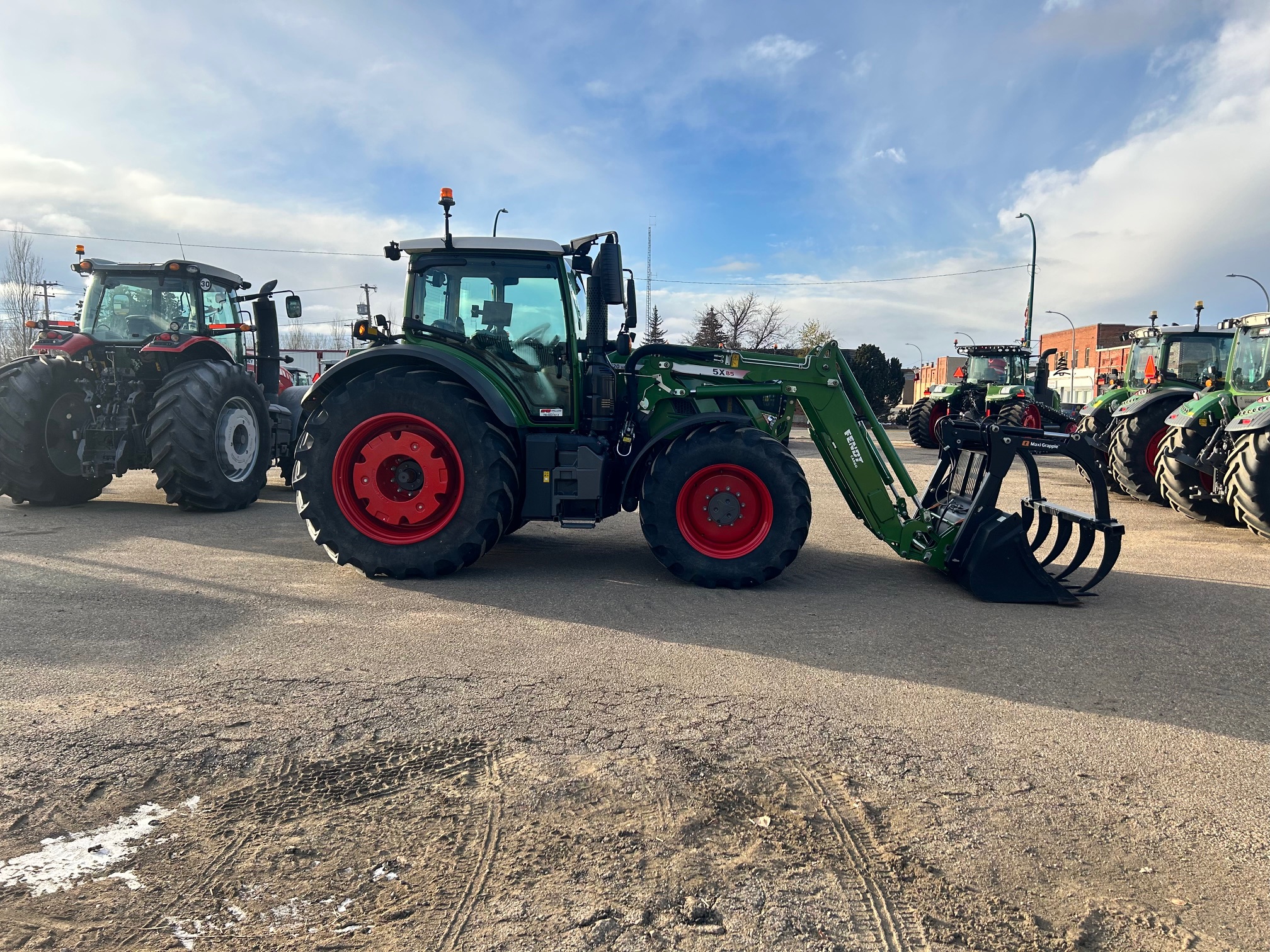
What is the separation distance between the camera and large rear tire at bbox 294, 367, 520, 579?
5590mm

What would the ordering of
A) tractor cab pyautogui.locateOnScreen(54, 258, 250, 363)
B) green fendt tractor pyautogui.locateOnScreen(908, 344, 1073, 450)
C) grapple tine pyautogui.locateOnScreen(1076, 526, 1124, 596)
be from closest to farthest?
1. grapple tine pyautogui.locateOnScreen(1076, 526, 1124, 596)
2. tractor cab pyautogui.locateOnScreen(54, 258, 250, 363)
3. green fendt tractor pyautogui.locateOnScreen(908, 344, 1073, 450)

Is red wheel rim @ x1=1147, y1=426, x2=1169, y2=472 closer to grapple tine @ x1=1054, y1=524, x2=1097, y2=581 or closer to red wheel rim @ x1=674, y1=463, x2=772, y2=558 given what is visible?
grapple tine @ x1=1054, y1=524, x2=1097, y2=581

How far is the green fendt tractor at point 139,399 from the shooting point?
8.01m

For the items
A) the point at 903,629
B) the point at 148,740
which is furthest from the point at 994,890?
the point at 148,740

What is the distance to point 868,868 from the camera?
2355 mm

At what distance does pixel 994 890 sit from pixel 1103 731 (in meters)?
1.42

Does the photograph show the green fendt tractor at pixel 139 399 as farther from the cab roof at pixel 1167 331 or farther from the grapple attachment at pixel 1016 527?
the cab roof at pixel 1167 331

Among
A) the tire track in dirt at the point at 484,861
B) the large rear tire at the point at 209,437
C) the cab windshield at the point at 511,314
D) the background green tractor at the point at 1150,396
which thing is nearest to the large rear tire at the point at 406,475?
the cab windshield at the point at 511,314

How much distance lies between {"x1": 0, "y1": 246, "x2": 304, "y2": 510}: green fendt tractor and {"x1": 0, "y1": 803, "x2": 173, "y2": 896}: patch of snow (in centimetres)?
620

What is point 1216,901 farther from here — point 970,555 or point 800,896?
point 970,555

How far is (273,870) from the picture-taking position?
229cm

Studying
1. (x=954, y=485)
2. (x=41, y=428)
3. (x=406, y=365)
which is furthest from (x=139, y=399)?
(x=954, y=485)

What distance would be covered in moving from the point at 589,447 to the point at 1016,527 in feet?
9.88

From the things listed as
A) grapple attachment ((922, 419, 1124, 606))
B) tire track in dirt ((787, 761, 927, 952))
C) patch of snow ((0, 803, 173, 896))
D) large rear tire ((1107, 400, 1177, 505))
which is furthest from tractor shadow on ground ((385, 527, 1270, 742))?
large rear tire ((1107, 400, 1177, 505))
